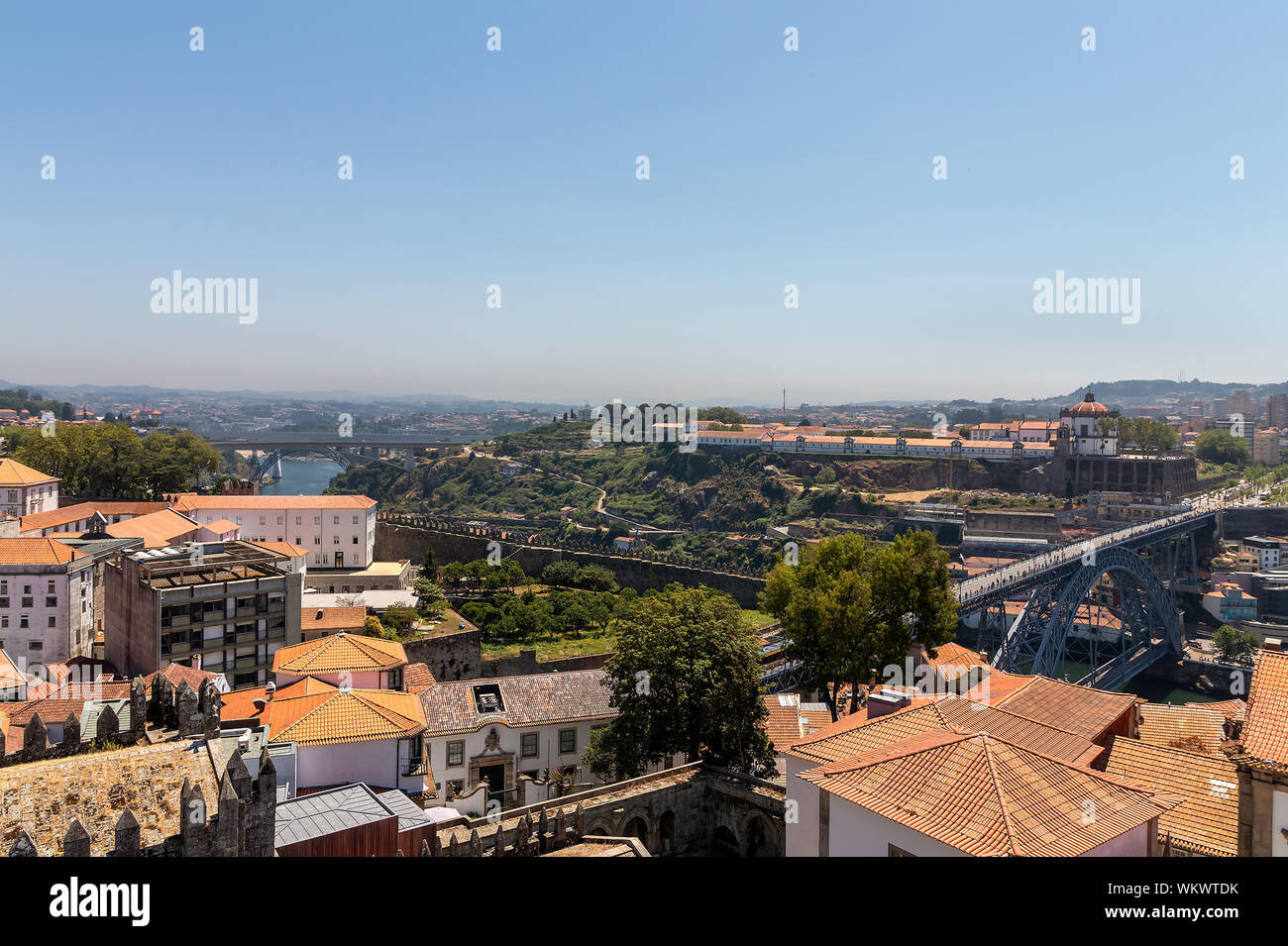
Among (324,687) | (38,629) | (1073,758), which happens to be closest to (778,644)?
(324,687)

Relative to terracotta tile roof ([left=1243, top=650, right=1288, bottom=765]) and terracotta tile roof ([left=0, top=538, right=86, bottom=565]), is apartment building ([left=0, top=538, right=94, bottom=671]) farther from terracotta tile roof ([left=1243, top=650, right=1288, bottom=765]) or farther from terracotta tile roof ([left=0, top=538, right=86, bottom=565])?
terracotta tile roof ([left=1243, top=650, right=1288, bottom=765])

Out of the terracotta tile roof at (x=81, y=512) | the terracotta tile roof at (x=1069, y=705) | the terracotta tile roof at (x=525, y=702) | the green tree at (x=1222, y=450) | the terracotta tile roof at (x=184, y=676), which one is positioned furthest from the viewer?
the green tree at (x=1222, y=450)

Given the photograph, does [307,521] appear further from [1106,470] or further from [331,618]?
[1106,470]

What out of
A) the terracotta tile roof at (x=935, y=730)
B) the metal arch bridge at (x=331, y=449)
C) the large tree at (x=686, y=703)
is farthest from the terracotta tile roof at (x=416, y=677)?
the metal arch bridge at (x=331, y=449)

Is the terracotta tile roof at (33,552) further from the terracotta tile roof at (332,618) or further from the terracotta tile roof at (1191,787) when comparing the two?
the terracotta tile roof at (1191,787)

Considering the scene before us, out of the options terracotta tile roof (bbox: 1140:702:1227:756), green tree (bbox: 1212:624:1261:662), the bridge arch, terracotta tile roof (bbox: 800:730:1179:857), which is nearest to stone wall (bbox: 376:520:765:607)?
the bridge arch

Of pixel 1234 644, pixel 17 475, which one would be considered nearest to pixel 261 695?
pixel 17 475
